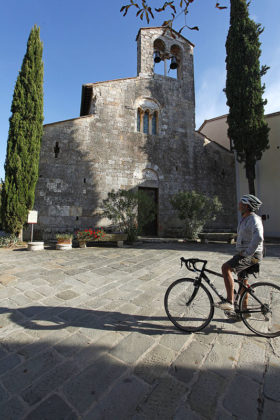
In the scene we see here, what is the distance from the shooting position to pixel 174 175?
12062 millimetres

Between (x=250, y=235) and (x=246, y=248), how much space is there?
17 cm

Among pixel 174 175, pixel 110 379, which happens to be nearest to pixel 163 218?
pixel 174 175

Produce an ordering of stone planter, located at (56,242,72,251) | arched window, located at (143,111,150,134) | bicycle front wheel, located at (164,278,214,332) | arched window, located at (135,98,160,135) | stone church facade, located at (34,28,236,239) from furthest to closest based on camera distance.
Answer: arched window, located at (143,111,150,134) < arched window, located at (135,98,160,135) < stone church facade, located at (34,28,236,239) < stone planter, located at (56,242,72,251) < bicycle front wheel, located at (164,278,214,332)

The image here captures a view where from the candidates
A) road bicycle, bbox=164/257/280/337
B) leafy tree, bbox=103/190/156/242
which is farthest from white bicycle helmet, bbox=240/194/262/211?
leafy tree, bbox=103/190/156/242

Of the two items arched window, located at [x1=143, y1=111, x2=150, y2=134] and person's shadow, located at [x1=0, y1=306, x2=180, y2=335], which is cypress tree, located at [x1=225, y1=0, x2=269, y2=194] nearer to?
arched window, located at [x1=143, y1=111, x2=150, y2=134]

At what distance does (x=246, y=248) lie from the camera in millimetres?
2404

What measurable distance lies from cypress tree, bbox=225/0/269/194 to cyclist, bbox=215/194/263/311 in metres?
10.0

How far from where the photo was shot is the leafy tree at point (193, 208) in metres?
9.50

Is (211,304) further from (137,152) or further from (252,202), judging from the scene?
(137,152)

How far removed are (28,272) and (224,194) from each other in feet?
39.7

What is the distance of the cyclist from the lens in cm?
232

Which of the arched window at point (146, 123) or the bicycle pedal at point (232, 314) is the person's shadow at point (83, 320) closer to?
the bicycle pedal at point (232, 314)

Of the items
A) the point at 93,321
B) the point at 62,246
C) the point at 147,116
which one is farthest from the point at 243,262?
the point at 147,116

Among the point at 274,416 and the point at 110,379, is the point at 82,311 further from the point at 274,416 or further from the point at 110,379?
the point at 274,416
